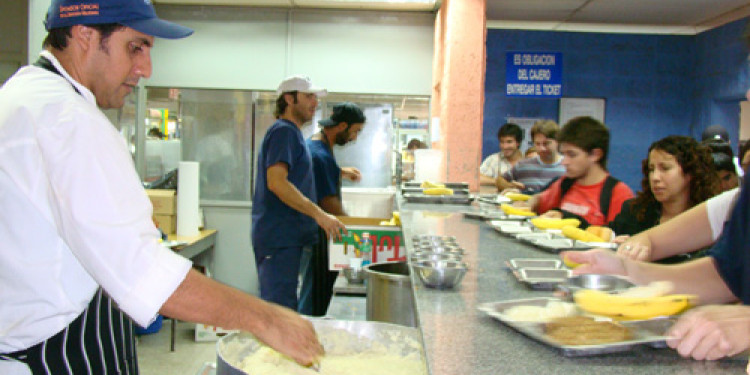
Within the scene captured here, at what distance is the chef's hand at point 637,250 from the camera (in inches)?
69.0

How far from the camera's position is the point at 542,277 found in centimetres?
142

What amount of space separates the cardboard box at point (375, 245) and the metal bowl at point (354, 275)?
43mm

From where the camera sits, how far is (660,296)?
107cm

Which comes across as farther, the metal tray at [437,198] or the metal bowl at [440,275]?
the metal tray at [437,198]

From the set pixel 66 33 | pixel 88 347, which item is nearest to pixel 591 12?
pixel 66 33

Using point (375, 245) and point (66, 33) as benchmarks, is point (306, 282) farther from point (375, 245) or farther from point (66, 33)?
point (66, 33)

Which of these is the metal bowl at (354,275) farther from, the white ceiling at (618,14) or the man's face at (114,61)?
the white ceiling at (618,14)

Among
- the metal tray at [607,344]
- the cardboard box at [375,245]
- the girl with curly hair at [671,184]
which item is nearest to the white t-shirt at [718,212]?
the girl with curly hair at [671,184]

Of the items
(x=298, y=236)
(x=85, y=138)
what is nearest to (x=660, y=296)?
(x=85, y=138)

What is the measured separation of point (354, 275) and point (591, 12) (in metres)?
5.17

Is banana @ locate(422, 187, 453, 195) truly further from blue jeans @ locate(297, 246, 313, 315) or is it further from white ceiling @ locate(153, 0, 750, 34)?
white ceiling @ locate(153, 0, 750, 34)

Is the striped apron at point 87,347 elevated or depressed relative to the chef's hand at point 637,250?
Answer: depressed

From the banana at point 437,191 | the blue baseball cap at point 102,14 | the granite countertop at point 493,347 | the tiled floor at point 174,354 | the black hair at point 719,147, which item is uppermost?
the blue baseball cap at point 102,14

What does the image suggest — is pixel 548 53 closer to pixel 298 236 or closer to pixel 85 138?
pixel 298 236
